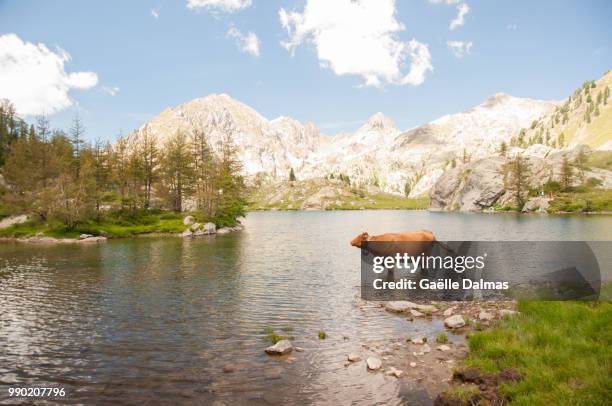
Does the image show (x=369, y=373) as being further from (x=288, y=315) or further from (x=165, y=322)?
(x=165, y=322)

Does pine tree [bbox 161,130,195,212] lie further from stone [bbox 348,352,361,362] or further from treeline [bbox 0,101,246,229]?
stone [bbox 348,352,361,362]

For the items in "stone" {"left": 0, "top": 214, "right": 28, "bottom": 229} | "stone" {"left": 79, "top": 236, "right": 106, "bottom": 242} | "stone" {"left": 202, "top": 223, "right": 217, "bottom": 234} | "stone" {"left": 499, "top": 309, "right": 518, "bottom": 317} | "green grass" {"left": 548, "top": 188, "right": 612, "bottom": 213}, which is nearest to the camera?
"stone" {"left": 499, "top": 309, "right": 518, "bottom": 317}

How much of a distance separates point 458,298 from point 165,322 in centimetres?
1948

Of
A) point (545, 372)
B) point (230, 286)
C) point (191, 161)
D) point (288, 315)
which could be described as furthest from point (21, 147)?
point (545, 372)

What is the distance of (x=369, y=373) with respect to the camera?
1455cm

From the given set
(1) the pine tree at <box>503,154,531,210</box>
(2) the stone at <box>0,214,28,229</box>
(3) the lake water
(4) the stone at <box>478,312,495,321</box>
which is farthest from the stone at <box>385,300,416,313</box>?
(1) the pine tree at <box>503,154,531,210</box>

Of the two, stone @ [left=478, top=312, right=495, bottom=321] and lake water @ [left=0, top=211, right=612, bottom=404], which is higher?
stone @ [left=478, top=312, right=495, bottom=321]

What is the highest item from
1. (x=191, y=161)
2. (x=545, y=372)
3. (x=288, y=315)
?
(x=191, y=161)

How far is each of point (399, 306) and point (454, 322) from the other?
387 centimetres

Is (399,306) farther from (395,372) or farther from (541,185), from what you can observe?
(541,185)

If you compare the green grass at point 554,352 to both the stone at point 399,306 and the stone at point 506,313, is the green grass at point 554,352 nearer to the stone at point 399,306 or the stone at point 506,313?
the stone at point 506,313

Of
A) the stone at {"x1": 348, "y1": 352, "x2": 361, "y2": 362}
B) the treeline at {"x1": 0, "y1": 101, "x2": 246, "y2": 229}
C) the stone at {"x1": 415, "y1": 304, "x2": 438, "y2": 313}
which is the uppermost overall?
the treeline at {"x1": 0, "y1": 101, "x2": 246, "y2": 229}

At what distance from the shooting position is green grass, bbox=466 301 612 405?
10097 mm

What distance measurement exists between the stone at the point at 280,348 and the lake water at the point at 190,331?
443 millimetres
